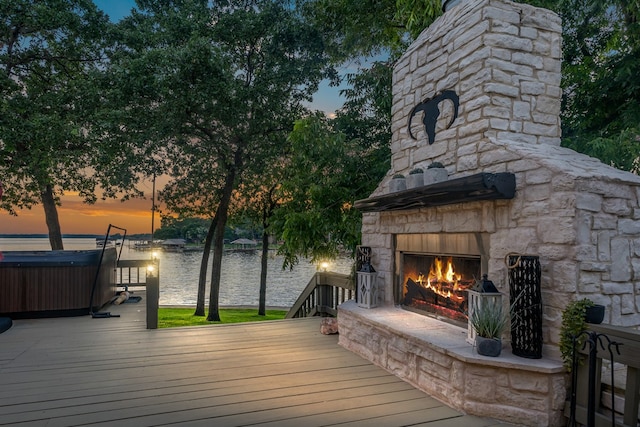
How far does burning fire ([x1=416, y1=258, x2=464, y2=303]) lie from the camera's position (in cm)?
383

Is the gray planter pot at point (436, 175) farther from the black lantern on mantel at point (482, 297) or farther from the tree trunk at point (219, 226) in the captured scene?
the tree trunk at point (219, 226)

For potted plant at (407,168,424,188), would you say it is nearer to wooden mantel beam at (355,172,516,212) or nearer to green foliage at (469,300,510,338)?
wooden mantel beam at (355,172,516,212)

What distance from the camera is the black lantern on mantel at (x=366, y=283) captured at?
14.7 ft

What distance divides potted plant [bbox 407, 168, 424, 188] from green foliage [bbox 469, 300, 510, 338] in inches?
52.3

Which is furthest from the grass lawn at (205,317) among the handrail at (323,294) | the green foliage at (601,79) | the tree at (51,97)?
the green foliage at (601,79)

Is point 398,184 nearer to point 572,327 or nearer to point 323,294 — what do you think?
point 572,327

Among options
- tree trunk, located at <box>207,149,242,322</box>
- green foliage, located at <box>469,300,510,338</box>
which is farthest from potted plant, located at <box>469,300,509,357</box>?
tree trunk, located at <box>207,149,242,322</box>

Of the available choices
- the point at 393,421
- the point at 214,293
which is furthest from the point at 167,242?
the point at 393,421

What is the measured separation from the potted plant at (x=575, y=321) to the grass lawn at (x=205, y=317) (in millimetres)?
8206

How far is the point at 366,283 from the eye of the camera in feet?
14.9

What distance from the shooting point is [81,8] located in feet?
29.9

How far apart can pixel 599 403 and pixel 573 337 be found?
45 centimetres

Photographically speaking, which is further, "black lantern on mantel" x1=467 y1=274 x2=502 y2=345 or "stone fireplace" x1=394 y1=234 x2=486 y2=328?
"stone fireplace" x1=394 y1=234 x2=486 y2=328

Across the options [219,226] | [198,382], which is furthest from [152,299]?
[219,226]
